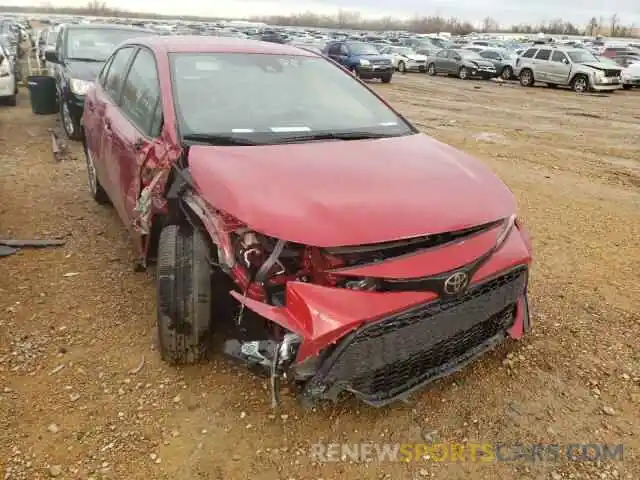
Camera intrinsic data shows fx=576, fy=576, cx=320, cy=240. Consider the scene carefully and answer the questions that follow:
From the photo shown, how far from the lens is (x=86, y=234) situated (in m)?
4.71

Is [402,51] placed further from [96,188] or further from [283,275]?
[283,275]

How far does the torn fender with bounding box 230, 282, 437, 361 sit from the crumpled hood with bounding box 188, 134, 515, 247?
208 millimetres

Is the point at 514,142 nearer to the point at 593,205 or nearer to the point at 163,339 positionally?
the point at 593,205

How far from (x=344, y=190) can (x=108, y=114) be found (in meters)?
2.45

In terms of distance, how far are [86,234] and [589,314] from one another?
3826 millimetres

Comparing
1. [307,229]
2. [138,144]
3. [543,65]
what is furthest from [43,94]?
[543,65]

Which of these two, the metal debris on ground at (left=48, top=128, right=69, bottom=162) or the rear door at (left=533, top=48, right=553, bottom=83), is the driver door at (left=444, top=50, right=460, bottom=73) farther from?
the metal debris on ground at (left=48, top=128, right=69, bottom=162)

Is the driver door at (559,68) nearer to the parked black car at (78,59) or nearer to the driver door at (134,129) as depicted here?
the parked black car at (78,59)

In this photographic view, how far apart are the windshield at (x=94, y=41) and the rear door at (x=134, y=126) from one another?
465cm

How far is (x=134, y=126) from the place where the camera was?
12.0 ft

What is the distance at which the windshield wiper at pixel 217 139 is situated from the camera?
3.05 meters

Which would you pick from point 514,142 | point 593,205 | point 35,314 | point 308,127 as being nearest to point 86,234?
point 35,314

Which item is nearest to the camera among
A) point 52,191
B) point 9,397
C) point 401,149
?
point 9,397

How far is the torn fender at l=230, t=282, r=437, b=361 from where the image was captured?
7.37ft
